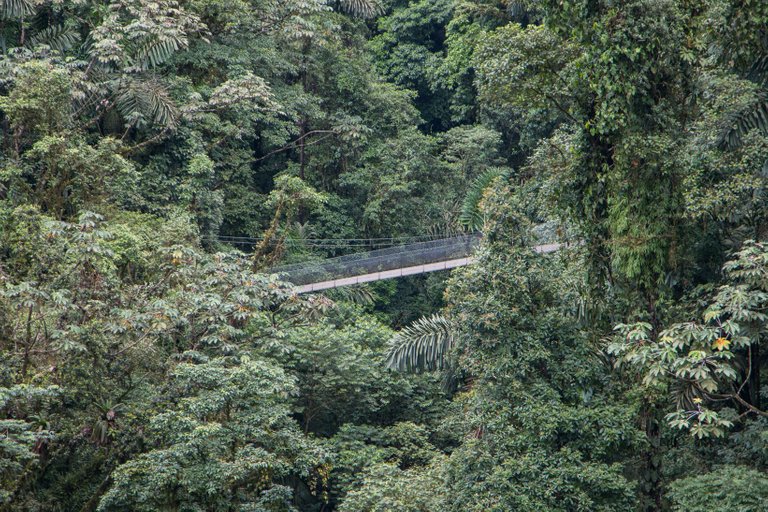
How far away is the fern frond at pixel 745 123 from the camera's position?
10.8m

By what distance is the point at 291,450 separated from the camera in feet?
41.7

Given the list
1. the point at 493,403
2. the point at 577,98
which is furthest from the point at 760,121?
the point at 493,403

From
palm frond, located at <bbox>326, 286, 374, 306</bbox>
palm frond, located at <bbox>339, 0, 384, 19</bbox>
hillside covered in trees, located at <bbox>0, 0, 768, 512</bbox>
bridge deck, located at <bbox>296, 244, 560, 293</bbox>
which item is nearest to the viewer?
hillside covered in trees, located at <bbox>0, 0, 768, 512</bbox>

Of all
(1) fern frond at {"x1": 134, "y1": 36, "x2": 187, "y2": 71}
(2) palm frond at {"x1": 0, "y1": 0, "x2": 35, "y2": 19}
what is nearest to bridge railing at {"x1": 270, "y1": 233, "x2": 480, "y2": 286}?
(1) fern frond at {"x1": 134, "y1": 36, "x2": 187, "y2": 71}

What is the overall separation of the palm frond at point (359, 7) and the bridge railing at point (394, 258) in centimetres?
Result: 849

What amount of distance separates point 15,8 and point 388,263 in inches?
357

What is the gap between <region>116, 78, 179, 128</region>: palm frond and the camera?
17.9 metres

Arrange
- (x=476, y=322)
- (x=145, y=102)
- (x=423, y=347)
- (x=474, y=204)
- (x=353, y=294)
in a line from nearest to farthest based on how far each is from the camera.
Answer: (x=476, y=322) < (x=423, y=347) < (x=145, y=102) < (x=474, y=204) < (x=353, y=294)

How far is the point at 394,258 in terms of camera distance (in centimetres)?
2020

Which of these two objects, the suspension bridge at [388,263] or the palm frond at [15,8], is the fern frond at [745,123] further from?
the palm frond at [15,8]

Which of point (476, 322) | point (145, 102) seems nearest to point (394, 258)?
point (145, 102)

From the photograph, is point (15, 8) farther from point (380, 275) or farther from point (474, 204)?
point (474, 204)

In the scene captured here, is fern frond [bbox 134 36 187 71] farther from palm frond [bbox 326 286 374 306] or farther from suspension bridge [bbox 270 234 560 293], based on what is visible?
palm frond [bbox 326 286 374 306]

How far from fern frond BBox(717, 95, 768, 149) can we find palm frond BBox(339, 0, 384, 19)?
16305 mm
